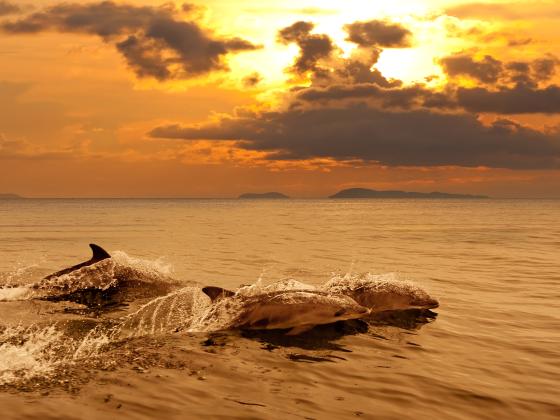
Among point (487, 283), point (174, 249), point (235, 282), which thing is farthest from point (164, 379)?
point (174, 249)

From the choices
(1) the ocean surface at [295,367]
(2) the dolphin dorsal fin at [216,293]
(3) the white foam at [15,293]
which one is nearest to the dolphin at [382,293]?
(1) the ocean surface at [295,367]

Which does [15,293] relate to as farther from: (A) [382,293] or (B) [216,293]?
(A) [382,293]

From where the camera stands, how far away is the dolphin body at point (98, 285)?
51.5 ft

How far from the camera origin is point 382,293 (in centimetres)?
1442

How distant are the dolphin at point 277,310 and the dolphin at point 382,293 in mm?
1446

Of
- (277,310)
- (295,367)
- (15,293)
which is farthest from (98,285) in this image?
(295,367)

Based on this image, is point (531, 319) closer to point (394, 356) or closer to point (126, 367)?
point (394, 356)

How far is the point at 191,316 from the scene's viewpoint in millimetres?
12914

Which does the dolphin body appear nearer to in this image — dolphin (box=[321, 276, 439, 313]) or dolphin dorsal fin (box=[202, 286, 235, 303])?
dolphin dorsal fin (box=[202, 286, 235, 303])

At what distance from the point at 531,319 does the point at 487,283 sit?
21.4 feet

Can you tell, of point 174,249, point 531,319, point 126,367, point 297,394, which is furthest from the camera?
point 174,249

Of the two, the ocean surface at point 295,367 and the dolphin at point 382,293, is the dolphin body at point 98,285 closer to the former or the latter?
the ocean surface at point 295,367

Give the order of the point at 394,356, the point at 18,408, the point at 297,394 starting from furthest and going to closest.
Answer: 1. the point at 394,356
2. the point at 297,394
3. the point at 18,408

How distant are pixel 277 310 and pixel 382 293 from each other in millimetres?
3598
